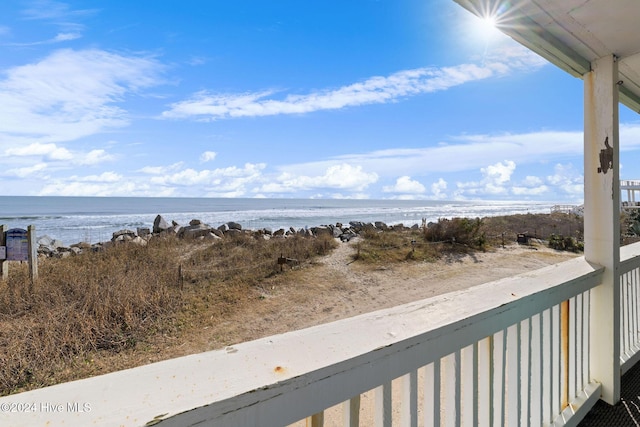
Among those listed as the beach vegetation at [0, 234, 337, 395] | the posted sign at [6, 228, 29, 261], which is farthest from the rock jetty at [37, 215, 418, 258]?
the posted sign at [6, 228, 29, 261]

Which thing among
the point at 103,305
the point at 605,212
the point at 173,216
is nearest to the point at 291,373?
the point at 605,212

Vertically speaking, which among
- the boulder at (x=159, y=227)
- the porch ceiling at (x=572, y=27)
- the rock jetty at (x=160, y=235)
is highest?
the porch ceiling at (x=572, y=27)

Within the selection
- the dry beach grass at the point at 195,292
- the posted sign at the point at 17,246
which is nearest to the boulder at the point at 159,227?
the dry beach grass at the point at 195,292

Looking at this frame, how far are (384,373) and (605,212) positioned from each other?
68.2 inches

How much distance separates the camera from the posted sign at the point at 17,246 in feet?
14.7

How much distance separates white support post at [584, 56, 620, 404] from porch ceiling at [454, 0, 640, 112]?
108 millimetres

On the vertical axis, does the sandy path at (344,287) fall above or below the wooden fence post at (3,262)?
below

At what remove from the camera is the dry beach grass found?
2.91 metres

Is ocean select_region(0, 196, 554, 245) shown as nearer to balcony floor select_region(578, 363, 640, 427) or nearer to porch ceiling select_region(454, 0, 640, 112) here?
porch ceiling select_region(454, 0, 640, 112)

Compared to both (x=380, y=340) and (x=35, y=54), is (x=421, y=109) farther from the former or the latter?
(x=380, y=340)

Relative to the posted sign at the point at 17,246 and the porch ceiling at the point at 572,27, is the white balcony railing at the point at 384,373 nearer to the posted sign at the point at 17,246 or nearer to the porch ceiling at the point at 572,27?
the porch ceiling at the point at 572,27

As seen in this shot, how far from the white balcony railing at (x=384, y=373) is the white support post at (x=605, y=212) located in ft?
0.89

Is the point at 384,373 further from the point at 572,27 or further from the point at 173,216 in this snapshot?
the point at 173,216

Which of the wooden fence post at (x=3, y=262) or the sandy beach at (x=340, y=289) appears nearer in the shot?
the sandy beach at (x=340, y=289)
